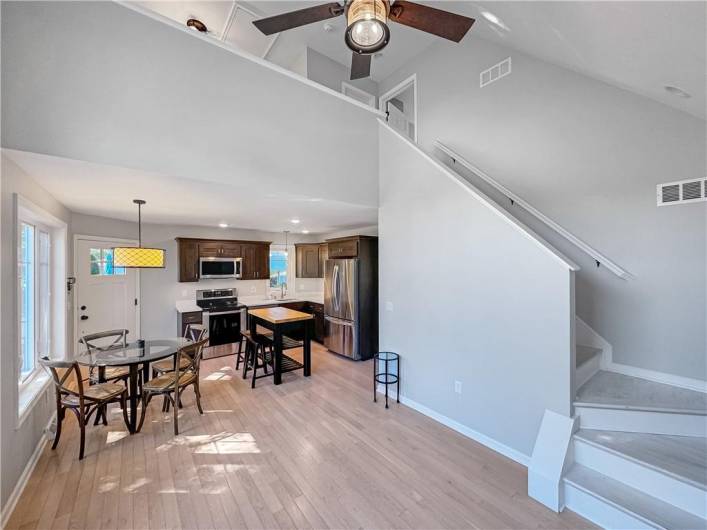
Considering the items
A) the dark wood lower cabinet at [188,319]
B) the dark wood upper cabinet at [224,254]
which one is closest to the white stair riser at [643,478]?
the dark wood lower cabinet at [188,319]

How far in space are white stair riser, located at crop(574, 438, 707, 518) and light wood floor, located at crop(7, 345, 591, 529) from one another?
1.31ft

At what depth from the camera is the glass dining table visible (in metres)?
2.87

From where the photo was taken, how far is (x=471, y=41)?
4207 millimetres

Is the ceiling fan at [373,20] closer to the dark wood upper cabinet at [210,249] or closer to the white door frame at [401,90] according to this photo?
the white door frame at [401,90]

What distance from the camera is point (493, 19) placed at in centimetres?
311

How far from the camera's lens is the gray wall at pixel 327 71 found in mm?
5098

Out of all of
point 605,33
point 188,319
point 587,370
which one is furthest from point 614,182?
point 188,319

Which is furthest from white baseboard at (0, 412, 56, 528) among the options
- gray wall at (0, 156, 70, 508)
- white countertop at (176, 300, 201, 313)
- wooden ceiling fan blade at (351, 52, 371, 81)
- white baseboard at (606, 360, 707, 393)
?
white baseboard at (606, 360, 707, 393)

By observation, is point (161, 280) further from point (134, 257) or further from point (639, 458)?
point (639, 458)

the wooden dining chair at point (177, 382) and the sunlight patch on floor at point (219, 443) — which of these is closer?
the sunlight patch on floor at point (219, 443)

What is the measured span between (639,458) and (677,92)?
106 inches

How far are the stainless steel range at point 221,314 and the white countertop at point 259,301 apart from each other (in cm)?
15

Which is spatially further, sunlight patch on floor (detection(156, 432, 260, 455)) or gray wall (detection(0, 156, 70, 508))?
sunlight patch on floor (detection(156, 432, 260, 455))

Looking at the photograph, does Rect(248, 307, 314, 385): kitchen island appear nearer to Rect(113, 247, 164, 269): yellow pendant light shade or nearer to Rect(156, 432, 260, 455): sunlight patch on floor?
Rect(156, 432, 260, 455): sunlight patch on floor
